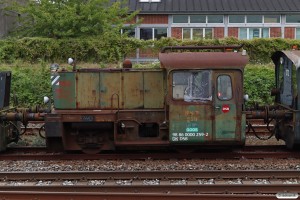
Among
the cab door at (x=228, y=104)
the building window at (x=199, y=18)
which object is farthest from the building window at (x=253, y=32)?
the cab door at (x=228, y=104)

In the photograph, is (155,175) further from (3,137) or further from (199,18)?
(199,18)

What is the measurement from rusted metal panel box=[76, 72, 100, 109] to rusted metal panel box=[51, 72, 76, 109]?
0.16 meters

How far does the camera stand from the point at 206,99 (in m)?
11.4

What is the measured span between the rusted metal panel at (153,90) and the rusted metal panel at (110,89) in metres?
0.69

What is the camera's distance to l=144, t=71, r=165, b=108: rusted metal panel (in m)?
12.2

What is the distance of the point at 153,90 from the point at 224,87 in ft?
6.27

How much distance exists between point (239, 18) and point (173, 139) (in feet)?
84.0

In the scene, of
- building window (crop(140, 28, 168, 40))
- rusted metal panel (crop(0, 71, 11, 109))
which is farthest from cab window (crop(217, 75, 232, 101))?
building window (crop(140, 28, 168, 40))

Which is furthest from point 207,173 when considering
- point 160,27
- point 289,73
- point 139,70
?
point 160,27

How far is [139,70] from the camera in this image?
1220 centimetres

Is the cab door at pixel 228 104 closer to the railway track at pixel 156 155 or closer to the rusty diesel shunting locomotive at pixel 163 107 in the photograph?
the rusty diesel shunting locomotive at pixel 163 107

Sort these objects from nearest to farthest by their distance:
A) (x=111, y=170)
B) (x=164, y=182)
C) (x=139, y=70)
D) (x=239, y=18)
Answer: (x=164, y=182), (x=111, y=170), (x=139, y=70), (x=239, y=18)

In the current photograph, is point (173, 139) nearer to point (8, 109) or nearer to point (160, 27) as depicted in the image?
point (8, 109)

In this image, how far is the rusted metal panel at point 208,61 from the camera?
11.4 meters
